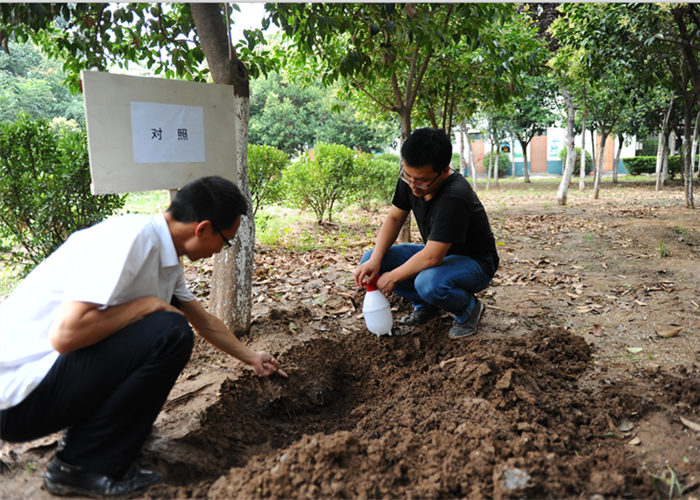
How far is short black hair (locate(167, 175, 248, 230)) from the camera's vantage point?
6.12ft

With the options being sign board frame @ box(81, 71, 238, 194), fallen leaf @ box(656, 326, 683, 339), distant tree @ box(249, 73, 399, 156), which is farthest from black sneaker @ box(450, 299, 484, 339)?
distant tree @ box(249, 73, 399, 156)

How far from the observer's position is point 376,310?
10.2 feet

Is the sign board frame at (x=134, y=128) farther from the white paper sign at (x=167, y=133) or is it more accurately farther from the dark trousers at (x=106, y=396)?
the dark trousers at (x=106, y=396)

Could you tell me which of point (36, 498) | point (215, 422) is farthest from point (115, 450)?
point (215, 422)

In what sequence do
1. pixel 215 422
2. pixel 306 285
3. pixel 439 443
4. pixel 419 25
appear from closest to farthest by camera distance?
1. pixel 439 443
2. pixel 215 422
3. pixel 419 25
4. pixel 306 285

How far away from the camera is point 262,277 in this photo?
4945mm

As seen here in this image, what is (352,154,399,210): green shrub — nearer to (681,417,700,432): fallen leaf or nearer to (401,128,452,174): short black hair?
(401,128,452,174): short black hair

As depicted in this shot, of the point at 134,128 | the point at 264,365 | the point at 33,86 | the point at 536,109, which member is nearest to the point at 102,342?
the point at 264,365

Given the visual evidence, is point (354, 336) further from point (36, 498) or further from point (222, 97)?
point (36, 498)

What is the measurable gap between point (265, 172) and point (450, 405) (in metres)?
5.38

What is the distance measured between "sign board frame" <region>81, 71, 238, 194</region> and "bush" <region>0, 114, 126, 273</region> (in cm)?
143

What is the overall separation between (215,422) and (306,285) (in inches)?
94.8

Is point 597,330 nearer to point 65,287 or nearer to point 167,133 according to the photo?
point 167,133

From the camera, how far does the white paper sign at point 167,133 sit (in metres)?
2.69
